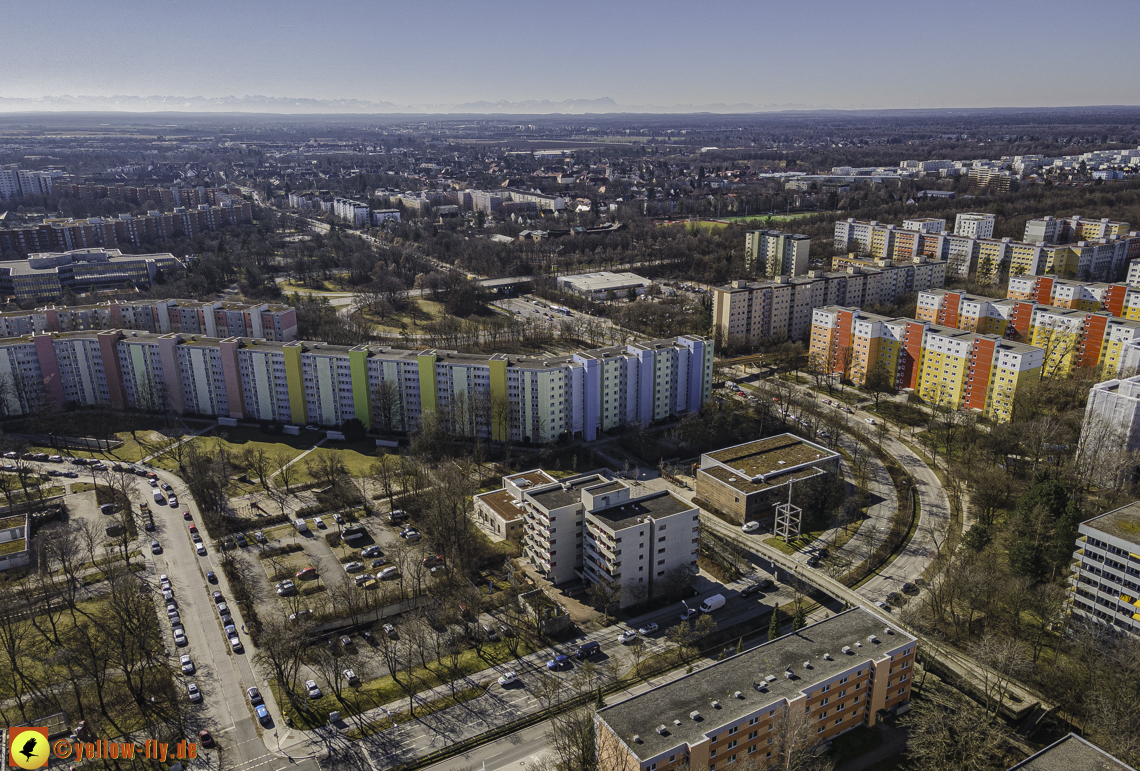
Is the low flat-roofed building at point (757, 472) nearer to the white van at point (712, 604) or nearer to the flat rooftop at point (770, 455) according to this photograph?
the flat rooftop at point (770, 455)

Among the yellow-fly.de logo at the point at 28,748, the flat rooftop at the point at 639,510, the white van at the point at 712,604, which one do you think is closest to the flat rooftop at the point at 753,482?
the flat rooftop at the point at 639,510

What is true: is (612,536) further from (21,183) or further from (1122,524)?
(21,183)

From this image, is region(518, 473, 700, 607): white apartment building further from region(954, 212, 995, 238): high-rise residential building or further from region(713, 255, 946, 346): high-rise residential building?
region(954, 212, 995, 238): high-rise residential building

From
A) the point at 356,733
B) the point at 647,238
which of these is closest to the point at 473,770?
the point at 356,733

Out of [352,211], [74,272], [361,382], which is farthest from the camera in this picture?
[352,211]

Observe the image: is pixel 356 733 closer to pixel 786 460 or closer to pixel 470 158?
pixel 786 460

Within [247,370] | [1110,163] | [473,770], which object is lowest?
[473,770]

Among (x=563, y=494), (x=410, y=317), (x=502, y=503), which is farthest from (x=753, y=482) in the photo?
(x=410, y=317)
